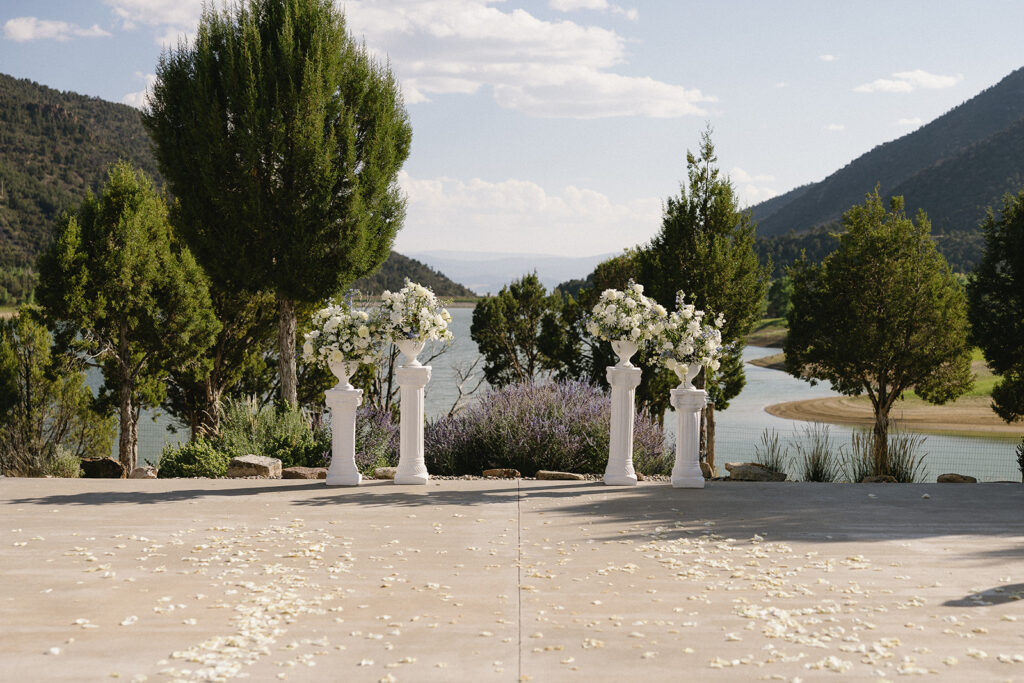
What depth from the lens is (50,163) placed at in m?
38.5

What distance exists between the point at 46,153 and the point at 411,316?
39.9m

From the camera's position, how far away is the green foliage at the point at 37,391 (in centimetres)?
1585

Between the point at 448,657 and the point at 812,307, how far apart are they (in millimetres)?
13202

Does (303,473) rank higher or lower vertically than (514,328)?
lower

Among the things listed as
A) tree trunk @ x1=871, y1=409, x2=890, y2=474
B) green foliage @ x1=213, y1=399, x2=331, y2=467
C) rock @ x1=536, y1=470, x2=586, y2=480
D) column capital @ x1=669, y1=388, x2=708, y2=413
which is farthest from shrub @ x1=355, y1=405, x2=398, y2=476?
tree trunk @ x1=871, y1=409, x2=890, y2=474

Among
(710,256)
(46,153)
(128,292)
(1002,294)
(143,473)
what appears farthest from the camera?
(46,153)

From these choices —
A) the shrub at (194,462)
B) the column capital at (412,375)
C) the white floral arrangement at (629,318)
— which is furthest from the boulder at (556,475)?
the shrub at (194,462)

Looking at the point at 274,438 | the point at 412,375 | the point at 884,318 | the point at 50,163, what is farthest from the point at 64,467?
the point at 50,163

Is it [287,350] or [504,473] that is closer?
[504,473]

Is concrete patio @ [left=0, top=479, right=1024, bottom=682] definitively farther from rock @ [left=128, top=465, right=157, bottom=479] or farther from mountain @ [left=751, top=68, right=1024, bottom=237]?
mountain @ [left=751, top=68, right=1024, bottom=237]

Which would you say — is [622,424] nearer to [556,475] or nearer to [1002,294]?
[556,475]

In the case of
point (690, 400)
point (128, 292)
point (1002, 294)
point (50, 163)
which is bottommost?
point (690, 400)

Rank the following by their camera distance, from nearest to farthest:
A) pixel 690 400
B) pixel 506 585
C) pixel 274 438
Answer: pixel 506 585
pixel 690 400
pixel 274 438

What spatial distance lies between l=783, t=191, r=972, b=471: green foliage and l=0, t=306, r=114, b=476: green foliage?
1440 centimetres
